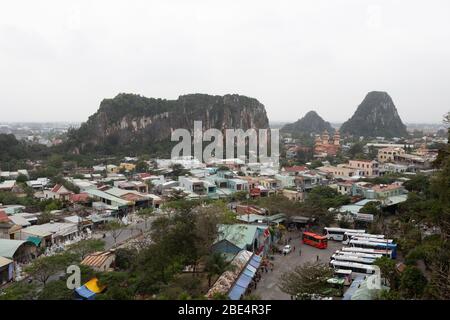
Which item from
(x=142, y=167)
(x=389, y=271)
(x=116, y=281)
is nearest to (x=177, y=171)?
(x=142, y=167)

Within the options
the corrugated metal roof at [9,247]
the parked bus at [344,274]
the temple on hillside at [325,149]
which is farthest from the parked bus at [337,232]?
the temple on hillside at [325,149]

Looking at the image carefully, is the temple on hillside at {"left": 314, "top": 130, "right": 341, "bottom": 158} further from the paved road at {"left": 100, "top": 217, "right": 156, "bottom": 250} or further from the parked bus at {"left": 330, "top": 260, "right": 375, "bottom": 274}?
the parked bus at {"left": 330, "top": 260, "right": 375, "bottom": 274}

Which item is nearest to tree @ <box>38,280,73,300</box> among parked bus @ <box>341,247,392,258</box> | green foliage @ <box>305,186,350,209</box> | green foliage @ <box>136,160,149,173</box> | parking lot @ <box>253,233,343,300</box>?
parking lot @ <box>253,233,343,300</box>

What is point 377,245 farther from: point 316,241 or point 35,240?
point 35,240

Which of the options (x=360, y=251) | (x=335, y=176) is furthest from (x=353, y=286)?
(x=335, y=176)

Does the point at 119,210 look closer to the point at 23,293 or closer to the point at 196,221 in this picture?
the point at 196,221
